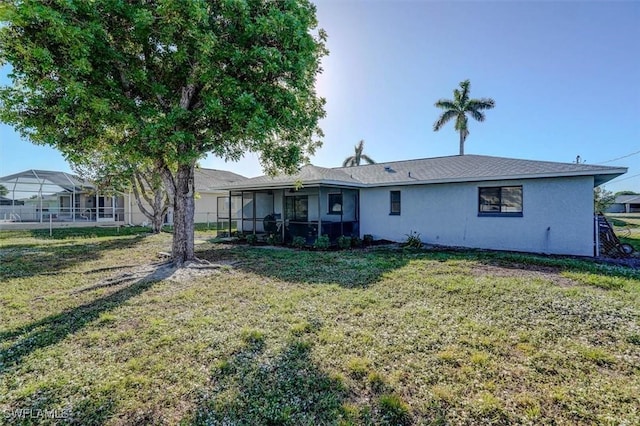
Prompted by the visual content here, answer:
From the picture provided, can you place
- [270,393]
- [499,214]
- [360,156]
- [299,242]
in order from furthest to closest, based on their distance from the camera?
1. [360,156]
2. [299,242]
3. [499,214]
4. [270,393]

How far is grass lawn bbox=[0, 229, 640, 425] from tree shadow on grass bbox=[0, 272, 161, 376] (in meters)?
0.02

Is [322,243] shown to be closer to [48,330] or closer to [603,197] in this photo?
[48,330]

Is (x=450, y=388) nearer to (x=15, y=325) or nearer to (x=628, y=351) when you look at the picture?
(x=628, y=351)

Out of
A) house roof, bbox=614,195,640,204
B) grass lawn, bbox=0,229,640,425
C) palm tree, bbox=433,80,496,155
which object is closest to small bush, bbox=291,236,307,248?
grass lawn, bbox=0,229,640,425

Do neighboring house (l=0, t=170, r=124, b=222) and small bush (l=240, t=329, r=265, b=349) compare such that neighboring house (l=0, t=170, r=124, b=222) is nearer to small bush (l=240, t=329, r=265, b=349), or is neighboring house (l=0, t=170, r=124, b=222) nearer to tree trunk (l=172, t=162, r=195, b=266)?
tree trunk (l=172, t=162, r=195, b=266)

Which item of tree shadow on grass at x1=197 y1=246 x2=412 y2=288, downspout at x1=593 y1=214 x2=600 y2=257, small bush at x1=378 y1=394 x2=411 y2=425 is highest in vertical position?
downspout at x1=593 y1=214 x2=600 y2=257

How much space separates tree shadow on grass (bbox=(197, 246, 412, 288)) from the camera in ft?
23.6

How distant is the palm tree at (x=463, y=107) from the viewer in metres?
26.1

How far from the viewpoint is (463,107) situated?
26.3 m

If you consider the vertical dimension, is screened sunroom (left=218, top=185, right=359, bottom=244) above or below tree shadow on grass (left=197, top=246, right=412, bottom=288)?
above

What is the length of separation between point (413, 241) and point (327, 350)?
901 centimetres

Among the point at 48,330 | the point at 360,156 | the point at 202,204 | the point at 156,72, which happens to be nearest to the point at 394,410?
the point at 48,330

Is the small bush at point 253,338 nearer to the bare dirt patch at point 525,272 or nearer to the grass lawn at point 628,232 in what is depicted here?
the bare dirt patch at point 525,272

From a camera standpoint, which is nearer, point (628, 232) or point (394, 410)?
point (394, 410)
